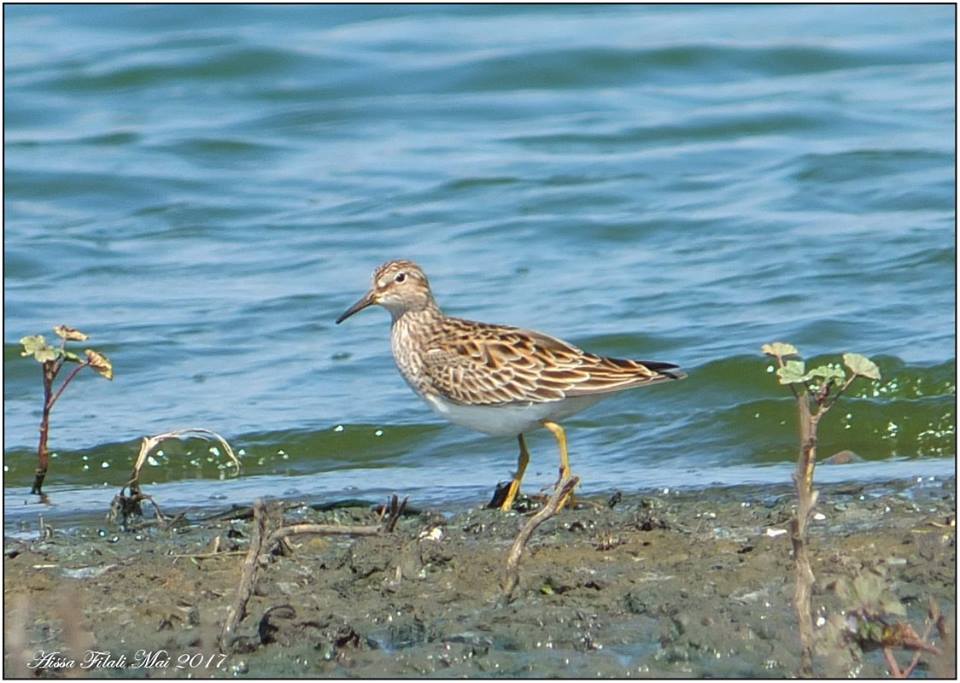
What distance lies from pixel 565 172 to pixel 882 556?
9456 millimetres

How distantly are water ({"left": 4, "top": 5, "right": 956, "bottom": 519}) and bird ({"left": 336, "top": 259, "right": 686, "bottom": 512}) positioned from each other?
0.51m

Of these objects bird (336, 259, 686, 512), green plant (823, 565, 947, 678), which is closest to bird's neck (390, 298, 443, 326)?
bird (336, 259, 686, 512)

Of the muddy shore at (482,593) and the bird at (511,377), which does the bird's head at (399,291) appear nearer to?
the bird at (511,377)

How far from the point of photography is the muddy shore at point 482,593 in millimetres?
5133

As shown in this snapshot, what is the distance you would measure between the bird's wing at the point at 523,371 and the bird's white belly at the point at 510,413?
0.17 ft

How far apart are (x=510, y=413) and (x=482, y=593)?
1977mm

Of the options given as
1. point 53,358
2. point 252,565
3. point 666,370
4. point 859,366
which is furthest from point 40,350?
point 859,366

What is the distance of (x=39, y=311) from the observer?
11.8 metres

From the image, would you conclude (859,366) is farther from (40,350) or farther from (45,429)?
(45,429)

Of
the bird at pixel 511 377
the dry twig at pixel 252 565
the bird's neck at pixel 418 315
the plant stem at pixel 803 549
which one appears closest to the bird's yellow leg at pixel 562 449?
the bird at pixel 511 377

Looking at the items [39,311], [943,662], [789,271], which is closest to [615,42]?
[789,271]

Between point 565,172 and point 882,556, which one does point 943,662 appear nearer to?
point 882,556

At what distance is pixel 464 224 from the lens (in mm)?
13680

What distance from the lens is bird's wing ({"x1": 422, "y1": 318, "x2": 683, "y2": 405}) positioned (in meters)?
7.55
